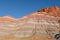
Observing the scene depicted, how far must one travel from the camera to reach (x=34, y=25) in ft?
166

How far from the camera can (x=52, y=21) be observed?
170 feet

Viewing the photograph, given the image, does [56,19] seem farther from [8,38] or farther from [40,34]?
[8,38]

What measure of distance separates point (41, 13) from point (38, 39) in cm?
1045

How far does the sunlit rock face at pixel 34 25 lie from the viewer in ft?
155

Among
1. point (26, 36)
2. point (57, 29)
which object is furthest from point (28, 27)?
point (57, 29)

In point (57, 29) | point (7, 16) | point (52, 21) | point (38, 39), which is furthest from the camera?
point (7, 16)

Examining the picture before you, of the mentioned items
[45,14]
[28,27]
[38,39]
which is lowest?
[38,39]

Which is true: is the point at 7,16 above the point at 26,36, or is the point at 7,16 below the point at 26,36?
above

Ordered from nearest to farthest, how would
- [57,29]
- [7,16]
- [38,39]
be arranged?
[38,39]
[57,29]
[7,16]

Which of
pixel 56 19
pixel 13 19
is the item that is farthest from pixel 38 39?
pixel 13 19

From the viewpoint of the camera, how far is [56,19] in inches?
2057

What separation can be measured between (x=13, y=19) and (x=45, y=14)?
29.7 feet

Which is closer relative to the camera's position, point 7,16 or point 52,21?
point 52,21

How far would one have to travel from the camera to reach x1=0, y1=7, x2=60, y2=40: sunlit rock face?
47125 millimetres
